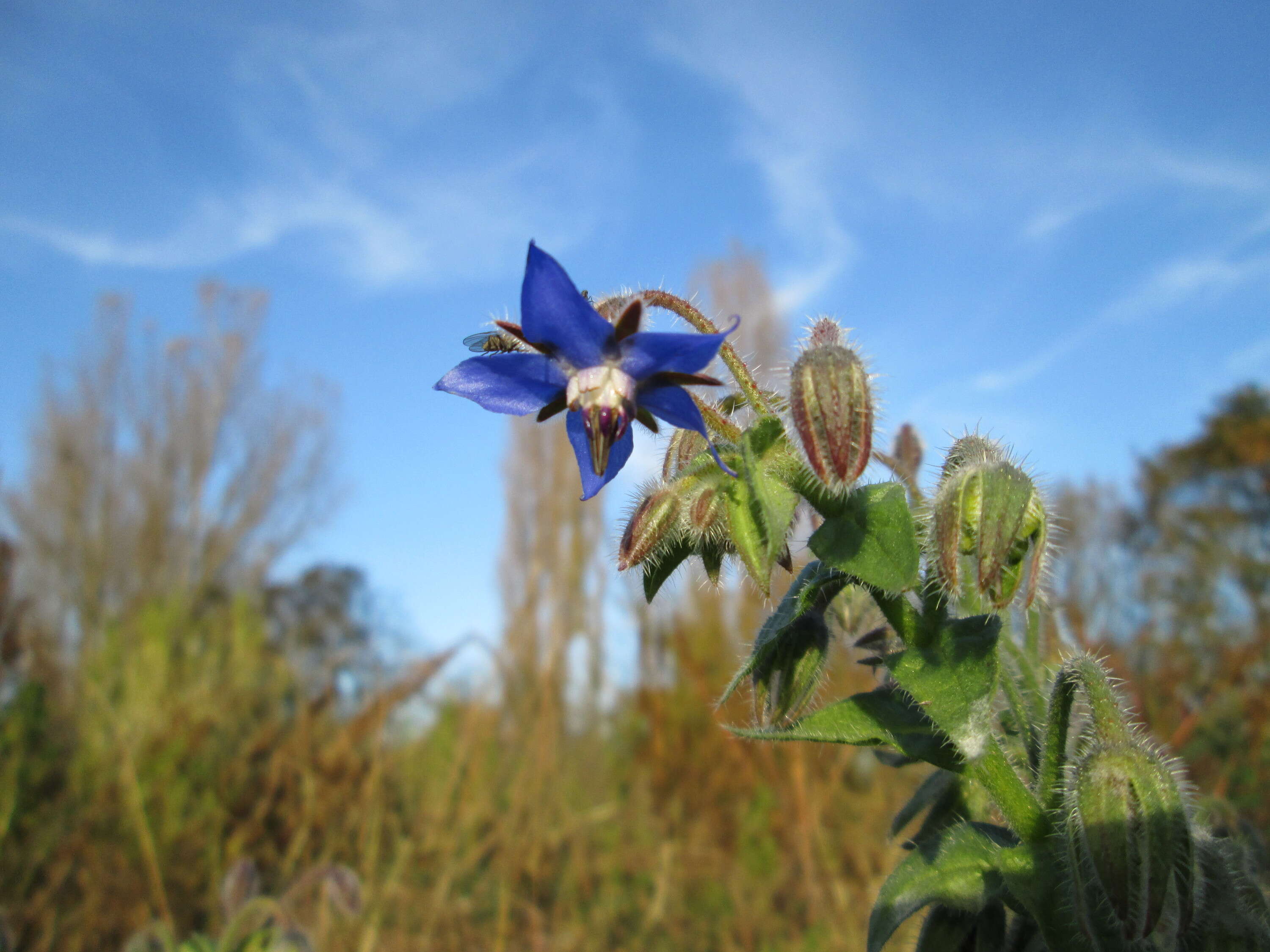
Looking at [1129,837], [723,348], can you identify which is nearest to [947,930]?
[1129,837]

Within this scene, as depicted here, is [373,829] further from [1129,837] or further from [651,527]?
[1129,837]

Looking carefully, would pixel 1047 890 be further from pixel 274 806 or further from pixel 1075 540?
pixel 1075 540

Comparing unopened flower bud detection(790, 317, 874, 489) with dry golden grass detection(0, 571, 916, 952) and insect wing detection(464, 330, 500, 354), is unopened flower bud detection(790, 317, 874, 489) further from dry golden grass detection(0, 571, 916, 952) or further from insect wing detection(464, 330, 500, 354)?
dry golden grass detection(0, 571, 916, 952)

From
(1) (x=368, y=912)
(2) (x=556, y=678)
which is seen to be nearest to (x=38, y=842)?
(1) (x=368, y=912)

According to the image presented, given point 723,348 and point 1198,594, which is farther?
point 1198,594

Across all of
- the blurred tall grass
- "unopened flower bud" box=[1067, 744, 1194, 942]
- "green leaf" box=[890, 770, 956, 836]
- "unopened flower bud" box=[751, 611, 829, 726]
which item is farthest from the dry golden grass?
"unopened flower bud" box=[1067, 744, 1194, 942]

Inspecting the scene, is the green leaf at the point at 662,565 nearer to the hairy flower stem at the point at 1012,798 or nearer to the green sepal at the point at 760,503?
the green sepal at the point at 760,503
